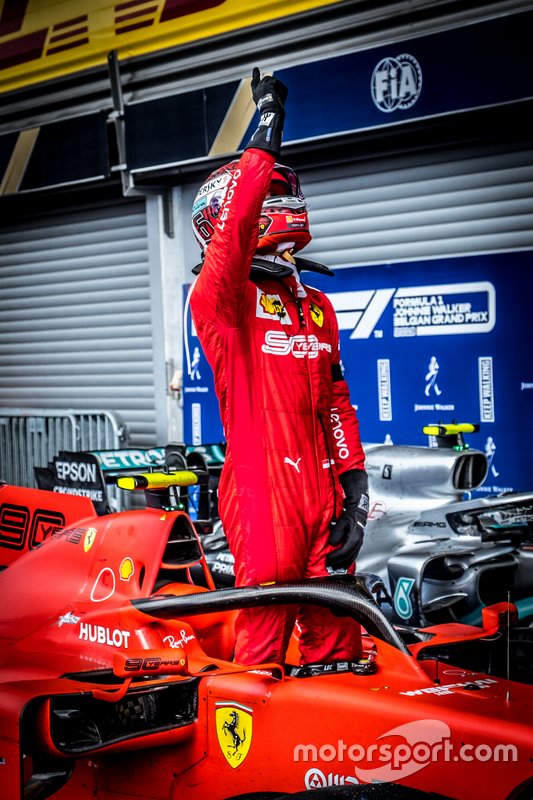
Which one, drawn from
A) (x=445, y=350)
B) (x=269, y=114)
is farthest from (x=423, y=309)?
(x=269, y=114)

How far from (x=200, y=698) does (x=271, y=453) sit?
77 cm

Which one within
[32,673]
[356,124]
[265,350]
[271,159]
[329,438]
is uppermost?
[356,124]

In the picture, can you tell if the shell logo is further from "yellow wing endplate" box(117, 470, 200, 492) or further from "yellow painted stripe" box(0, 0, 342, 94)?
"yellow painted stripe" box(0, 0, 342, 94)

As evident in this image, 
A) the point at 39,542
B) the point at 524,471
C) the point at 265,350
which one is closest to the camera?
the point at 265,350

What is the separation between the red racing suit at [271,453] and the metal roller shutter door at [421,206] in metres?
3.68

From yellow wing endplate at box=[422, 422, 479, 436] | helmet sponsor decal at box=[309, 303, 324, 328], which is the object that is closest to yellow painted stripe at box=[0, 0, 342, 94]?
yellow wing endplate at box=[422, 422, 479, 436]

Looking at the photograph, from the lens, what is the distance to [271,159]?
118 inches

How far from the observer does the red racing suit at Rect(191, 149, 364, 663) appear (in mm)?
3246

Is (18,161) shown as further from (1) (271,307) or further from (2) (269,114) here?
(2) (269,114)

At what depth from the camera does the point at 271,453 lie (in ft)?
10.8

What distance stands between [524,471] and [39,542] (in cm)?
339

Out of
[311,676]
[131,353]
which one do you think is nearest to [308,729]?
[311,676]

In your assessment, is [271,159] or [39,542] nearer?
[271,159]

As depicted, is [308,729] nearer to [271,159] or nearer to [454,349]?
[271,159]
